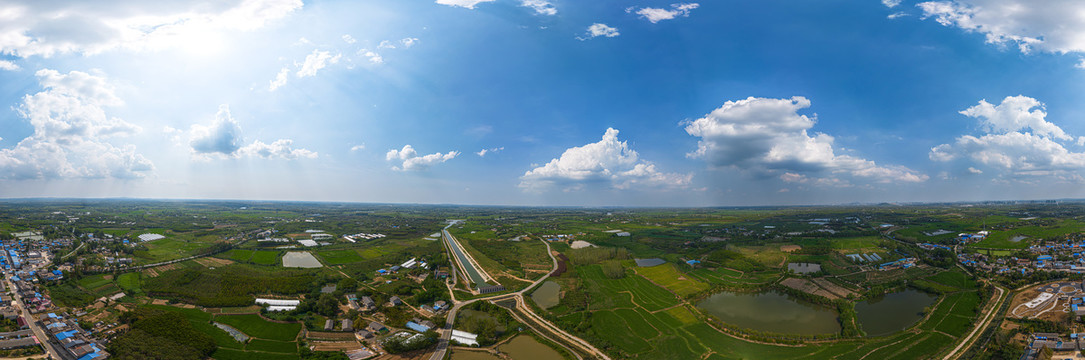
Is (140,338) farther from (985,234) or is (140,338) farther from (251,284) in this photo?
(985,234)

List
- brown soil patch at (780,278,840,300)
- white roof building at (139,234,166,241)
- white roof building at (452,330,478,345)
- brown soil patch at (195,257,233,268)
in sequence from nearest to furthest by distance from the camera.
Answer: white roof building at (452,330,478,345) → brown soil patch at (780,278,840,300) → brown soil patch at (195,257,233,268) → white roof building at (139,234,166,241)

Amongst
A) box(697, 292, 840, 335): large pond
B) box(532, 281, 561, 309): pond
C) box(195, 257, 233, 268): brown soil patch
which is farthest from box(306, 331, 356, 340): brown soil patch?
box(195, 257, 233, 268): brown soil patch

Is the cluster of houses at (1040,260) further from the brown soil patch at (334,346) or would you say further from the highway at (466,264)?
the brown soil patch at (334,346)

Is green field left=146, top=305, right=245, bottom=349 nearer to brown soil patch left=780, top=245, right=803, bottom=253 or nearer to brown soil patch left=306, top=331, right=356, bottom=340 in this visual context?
brown soil patch left=306, top=331, right=356, bottom=340

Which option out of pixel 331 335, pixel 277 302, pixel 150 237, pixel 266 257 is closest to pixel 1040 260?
pixel 331 335

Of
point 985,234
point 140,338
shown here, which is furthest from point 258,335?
point 985,234

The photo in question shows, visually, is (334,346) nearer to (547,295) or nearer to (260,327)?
(260,327)

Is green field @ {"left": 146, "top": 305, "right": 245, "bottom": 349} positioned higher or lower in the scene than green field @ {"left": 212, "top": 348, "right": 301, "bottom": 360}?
higher
